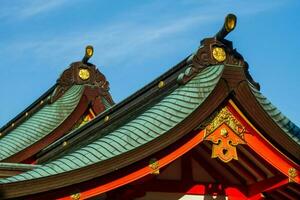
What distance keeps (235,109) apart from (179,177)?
1554mm

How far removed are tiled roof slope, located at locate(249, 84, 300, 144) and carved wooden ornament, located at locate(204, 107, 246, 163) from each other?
0.53m

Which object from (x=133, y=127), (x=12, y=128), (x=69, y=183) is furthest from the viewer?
(x=12, y=128)

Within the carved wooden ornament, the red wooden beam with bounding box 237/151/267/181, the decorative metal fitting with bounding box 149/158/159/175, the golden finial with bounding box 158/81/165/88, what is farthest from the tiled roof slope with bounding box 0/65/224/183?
the red wooden beam with bounding box 237/151/267/181

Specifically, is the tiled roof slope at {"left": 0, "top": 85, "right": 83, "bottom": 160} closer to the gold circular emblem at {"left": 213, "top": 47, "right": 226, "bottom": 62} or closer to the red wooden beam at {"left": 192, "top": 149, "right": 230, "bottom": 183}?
the red wooden beam at {"left": 192, "top": 149, "right": 230, "bottom": 183}

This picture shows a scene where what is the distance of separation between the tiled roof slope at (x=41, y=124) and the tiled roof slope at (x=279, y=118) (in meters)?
5.99

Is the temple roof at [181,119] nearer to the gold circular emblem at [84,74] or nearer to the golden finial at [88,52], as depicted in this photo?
the golden finial at [88,52]

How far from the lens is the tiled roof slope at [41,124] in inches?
573

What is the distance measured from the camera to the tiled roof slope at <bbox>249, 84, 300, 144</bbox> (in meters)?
9.23

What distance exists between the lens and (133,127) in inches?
348

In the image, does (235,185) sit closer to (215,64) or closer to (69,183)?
(215,64)

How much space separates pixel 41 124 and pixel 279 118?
7211 millimetres

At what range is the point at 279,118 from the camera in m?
9.39

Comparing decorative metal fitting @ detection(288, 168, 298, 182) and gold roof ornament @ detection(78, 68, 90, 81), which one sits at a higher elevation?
gold roof ornament @ detection(78, 68, 90, 81)

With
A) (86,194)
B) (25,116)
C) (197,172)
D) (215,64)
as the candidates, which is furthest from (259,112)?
(25,116)
